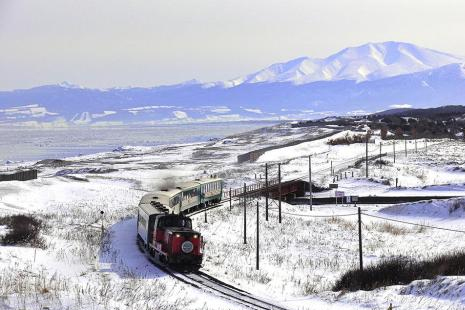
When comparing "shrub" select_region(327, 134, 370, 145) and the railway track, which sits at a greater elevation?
the railway track

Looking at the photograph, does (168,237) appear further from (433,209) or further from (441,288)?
(433,209)

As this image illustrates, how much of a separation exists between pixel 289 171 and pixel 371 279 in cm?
7444

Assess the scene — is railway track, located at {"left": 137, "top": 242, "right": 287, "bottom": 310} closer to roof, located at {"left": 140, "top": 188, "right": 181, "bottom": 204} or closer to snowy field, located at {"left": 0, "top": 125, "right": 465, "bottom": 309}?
snowy field, located at {"left": 0, "top": 125, "right": 465, "bottom": 309}

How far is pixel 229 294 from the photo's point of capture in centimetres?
2545

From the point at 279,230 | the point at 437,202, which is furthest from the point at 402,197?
the point at 279,230

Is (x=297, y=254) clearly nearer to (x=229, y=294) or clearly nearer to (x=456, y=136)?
(x=229, y=294)

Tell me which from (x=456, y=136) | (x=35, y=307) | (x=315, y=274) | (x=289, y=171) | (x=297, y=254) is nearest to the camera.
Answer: (x=35, y=307)

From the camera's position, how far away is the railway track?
2394cm

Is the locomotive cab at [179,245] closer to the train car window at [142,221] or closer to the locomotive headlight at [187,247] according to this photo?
the locomotive headlight at [187,247]

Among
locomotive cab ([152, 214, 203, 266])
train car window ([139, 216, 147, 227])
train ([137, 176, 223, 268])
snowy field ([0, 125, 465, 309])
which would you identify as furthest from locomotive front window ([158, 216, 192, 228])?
train car window ([139, 216, 147, 227])

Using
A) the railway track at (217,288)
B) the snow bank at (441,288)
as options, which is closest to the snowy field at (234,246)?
the snow bank at (441,288)

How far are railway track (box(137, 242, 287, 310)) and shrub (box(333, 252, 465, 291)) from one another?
5295 mm

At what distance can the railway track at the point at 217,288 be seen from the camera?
2394 cm

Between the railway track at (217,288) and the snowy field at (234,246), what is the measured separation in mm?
745
